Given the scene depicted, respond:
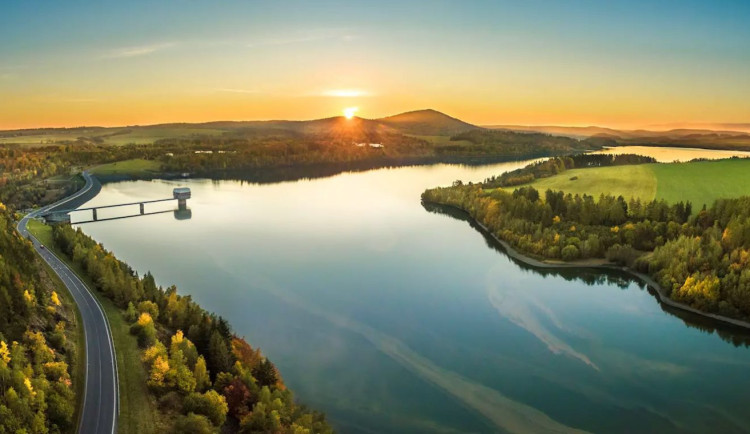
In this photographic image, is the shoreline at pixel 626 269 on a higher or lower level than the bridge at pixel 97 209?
lower

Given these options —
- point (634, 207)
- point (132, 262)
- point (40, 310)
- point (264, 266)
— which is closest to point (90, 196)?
point (132, 262)

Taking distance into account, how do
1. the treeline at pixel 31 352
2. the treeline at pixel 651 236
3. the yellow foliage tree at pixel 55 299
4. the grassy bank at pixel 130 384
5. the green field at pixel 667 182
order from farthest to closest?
1. the green field at pixel 667 182
2. the treeline at pixel 651 236
3. the yellow foliage tree at pixel 55 299
4. the grassy bank at pixel 130 384
5. the treeline at pixel 31 352

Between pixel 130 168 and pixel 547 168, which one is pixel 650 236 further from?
pixel 130 168

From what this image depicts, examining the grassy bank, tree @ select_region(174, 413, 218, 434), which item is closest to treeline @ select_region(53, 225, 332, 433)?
tree @ select_region(174, 413, 218, 434)

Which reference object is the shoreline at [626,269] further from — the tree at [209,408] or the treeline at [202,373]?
the tree at [209,408]

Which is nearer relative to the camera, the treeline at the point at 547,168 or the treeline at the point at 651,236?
the treeline at the point at 651,236

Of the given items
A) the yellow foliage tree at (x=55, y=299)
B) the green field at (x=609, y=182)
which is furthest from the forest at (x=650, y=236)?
the yellow foliage tree at (x=55, y=299)

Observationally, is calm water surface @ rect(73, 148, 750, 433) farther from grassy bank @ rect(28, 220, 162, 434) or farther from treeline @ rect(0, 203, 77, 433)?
treeline @ rect(0, 203, 77, 433)
